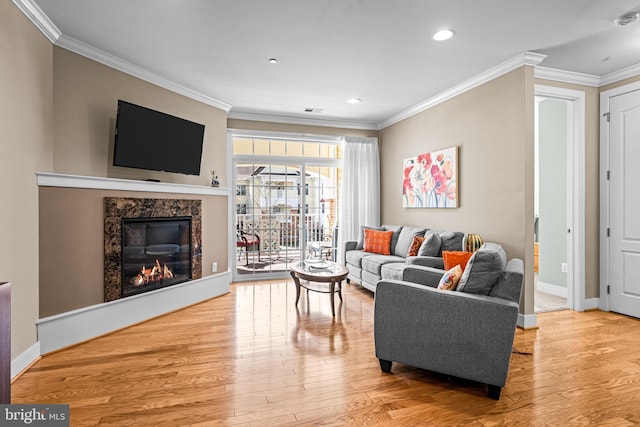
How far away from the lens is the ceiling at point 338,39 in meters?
2.66

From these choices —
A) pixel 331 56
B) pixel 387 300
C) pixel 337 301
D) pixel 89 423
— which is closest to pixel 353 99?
pixel 331 56

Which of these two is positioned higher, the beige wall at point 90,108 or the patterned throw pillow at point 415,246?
the beige wall at point 90,108

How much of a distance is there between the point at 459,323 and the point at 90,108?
375 centimetres

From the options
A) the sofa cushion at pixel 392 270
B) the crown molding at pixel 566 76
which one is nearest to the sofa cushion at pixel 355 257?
the sofa cushion at pixel 392 270

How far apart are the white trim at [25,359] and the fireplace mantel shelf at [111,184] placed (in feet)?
4.34

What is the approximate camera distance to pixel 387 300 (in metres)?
2.54

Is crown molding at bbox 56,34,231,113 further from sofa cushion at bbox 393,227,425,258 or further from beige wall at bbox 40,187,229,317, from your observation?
sofa cushion at bbox 393,227,425,258

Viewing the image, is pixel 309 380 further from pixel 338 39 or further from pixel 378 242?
pixel 378 242

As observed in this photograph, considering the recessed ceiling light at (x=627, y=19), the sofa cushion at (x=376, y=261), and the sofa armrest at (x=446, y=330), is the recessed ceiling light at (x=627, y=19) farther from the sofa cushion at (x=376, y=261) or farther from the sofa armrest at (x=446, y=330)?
the sofa cushion at (x=376, y=261)

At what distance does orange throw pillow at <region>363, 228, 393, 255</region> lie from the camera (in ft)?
17.2

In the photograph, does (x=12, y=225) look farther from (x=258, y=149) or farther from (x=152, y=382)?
(x=258, y=149)

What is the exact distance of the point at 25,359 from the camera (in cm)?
269

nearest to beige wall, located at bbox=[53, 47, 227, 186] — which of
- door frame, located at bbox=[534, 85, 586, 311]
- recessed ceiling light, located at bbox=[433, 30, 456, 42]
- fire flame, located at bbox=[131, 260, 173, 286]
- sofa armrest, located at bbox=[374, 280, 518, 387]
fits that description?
fire flame, located at bbox=[131, 260, 173, 286]

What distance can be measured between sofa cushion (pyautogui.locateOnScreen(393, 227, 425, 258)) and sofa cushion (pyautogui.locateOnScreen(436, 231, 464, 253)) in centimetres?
55
